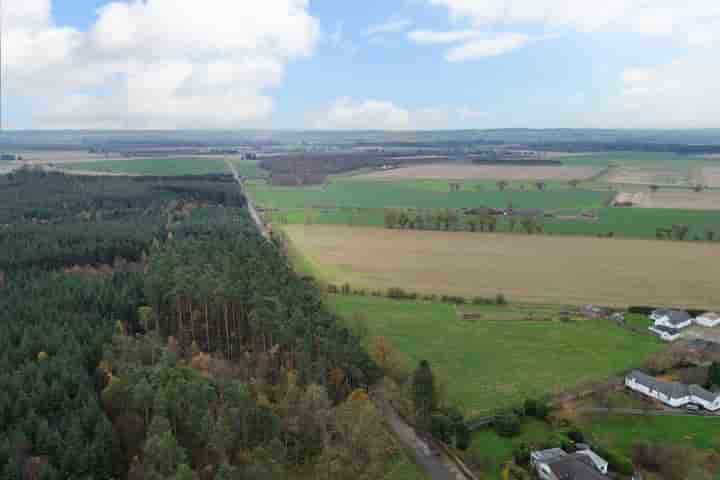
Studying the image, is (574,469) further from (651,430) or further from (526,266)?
(526,266)

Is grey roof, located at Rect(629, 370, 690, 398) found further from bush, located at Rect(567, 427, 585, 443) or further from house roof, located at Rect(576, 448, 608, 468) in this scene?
house roof, located at Rect(576, 448, 608, 468)

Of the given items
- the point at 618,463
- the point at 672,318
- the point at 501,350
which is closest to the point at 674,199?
the point at 672,318

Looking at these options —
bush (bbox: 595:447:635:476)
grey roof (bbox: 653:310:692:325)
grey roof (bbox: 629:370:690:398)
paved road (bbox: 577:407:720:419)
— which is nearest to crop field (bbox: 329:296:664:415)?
grey roof (bbox: 629:370:690:398)

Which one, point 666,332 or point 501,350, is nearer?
point 501,350

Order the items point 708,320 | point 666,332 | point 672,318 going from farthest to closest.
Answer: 1. point 708,320
2. point 672,318
3. point 666,332

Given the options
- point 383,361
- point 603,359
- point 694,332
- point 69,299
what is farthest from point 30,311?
point 694,332

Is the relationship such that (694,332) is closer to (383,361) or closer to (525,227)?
(383,361)

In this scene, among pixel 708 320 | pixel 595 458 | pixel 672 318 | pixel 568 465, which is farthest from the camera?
pixel 708 320
